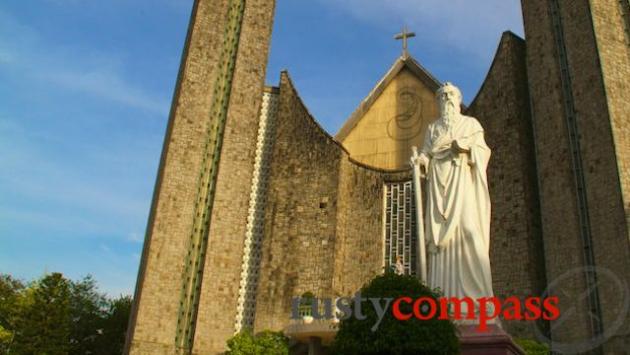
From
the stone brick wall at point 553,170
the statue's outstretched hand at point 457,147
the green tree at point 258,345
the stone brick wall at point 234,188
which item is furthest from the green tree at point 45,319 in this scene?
the statue's outstretched hand at point 457,147

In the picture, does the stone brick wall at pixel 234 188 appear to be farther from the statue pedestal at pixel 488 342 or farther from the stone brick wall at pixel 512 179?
the statue pedestal at pixel 488 342

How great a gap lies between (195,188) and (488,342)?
12.1 meters

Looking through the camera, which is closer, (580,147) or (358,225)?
(580,147)

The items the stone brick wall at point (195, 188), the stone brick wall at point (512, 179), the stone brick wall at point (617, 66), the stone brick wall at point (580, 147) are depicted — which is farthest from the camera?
the stone brick wall at point (195, 188)

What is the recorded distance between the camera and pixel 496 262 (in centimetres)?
1561

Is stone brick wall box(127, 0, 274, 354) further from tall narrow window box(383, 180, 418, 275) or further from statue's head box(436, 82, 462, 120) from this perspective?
statue's head box(436, 82, 462, 120)

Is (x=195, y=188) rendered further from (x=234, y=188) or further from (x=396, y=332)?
(x=396, y=332)

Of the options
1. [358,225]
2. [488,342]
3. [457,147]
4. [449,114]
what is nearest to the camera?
[488,342]

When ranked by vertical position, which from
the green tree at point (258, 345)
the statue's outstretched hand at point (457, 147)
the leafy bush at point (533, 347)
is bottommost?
the green tree at point (258, 345)

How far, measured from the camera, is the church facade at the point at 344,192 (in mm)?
14516

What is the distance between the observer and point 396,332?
5.05 meters

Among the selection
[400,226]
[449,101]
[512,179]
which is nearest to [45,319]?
[400,226]

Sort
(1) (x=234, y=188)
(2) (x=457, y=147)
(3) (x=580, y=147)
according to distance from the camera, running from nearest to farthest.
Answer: (2) (x=457, y=147), (3) (x=580, y=147), (1) (x=234, y=188)

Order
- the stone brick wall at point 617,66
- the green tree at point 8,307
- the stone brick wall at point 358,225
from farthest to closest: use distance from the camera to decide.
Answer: the green tree at point 8,307 → the stone brick wall at point 358,225 → the stone brick wall at point 617,66
